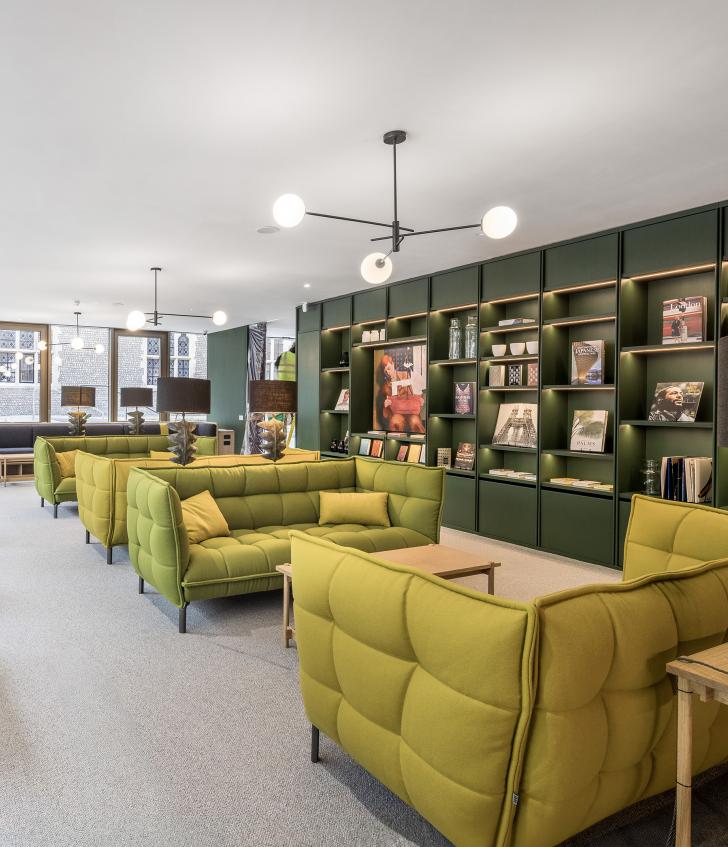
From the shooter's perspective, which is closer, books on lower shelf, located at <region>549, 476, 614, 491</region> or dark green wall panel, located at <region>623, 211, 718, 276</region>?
dark green wall panel, located at <region>623, 211, 718, 276</region>

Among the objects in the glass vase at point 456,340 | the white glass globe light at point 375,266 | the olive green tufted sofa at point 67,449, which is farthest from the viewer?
the olive green tufted sofa at point 67,449

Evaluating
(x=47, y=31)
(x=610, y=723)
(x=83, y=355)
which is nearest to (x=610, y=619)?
(x=610, y=723)

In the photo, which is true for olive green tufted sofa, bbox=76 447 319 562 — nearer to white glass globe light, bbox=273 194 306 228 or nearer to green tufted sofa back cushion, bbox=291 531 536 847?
white glass globe light, bbox=273 194 306 228

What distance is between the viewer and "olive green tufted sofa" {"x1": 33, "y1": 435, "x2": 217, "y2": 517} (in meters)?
7.02

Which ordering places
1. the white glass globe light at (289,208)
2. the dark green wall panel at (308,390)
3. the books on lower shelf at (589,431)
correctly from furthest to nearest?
the dark green wall panel at (308,390)
the books on lower shelf at (589,431)
the white glass globe light at (289,208)

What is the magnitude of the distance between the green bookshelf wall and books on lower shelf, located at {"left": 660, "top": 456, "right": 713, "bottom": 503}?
0.16 meters

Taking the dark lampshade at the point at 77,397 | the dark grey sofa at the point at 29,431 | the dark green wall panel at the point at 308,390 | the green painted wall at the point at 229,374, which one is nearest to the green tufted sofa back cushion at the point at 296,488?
the dark green wall panel at the point at 308,390

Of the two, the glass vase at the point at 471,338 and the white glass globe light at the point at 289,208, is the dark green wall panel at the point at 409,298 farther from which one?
the white glass globe light at the point at 289,208

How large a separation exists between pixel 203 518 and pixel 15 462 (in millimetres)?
7162

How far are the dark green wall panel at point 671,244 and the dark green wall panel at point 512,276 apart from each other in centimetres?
→ 89

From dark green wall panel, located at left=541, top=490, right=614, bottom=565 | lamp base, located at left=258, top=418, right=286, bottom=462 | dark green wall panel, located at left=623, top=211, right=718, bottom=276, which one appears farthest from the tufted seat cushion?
dark green wall panel, located at left=623, top=211, right=718, bottom=276

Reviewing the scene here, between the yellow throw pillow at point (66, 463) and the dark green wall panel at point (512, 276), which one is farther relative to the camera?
the yellow throw pillow at point (66, 463)

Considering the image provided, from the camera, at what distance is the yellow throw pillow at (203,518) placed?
3969 millimetres

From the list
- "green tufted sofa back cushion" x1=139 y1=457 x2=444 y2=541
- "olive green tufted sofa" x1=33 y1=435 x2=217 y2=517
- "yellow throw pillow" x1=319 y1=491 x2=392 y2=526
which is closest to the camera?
"green tufted sofa back cushion" x1=139 y1=457 x2=444 y2=541
